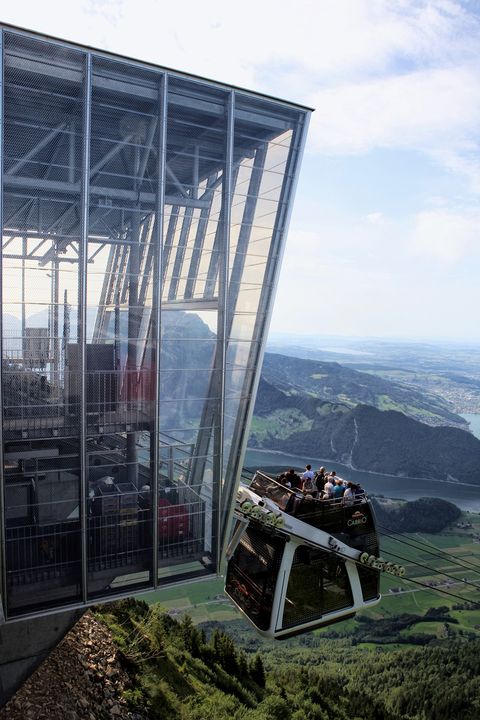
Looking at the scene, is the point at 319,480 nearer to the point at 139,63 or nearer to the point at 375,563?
the point at 375,563

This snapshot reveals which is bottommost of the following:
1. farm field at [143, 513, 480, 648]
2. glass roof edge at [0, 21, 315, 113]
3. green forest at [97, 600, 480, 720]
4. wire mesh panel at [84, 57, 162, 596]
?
farm field at [143, 513, 480, 648]

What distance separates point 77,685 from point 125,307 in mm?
8775

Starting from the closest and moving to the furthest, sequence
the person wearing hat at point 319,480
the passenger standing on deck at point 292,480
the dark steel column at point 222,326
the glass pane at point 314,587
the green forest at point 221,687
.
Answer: the dark steel column at point 222,326, the glass pane at point 314,587, the passenger standing on deck at point 292,480, the person wearing hat at point 319,480, the green forest at point 221,687

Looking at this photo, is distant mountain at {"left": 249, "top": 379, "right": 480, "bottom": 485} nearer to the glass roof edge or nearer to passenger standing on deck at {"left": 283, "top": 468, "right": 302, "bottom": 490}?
passenger standing on deck at {"left": 283, "top": 468, "right": 302, "bottom": 490}

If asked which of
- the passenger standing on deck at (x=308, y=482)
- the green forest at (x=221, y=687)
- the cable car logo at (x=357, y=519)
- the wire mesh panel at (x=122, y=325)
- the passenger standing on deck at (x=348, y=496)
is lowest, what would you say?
the green forest at (x=221, y=687)

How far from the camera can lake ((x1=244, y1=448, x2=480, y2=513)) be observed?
127812 millimetres

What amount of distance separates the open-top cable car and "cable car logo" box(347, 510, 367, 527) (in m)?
0.03

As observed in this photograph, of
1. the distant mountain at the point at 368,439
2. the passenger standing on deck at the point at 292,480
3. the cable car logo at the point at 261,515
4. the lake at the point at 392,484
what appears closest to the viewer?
the cable car logo at the point at 261,515

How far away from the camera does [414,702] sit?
171 feet

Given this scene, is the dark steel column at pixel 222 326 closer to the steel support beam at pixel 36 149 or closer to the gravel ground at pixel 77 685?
the steel support beam at pixel 36 149

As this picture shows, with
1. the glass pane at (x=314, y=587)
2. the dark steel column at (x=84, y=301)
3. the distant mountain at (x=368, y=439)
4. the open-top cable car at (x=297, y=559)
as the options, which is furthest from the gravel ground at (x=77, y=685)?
the distant mountain at (x=368, y=439)

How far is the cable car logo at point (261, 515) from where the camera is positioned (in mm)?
12930

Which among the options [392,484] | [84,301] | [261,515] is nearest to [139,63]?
[84,301]

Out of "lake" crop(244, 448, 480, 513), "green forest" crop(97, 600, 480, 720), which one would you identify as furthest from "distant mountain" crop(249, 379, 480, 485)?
"green forest" crop(97, 600, 480, 720)
